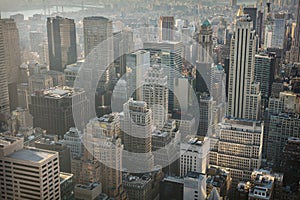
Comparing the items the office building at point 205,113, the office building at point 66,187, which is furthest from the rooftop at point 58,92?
the office building at point 66,187

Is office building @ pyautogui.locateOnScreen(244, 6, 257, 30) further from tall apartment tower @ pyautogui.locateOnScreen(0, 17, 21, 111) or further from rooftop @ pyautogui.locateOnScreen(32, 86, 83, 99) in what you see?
tall apartment tower @ pyautogui.locateOnScreen(0, 17, 21, 111)

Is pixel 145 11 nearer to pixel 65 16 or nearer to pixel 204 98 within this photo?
pixel 65 16

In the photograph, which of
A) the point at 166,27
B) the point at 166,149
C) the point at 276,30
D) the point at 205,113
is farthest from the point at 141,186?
the point at 276,30

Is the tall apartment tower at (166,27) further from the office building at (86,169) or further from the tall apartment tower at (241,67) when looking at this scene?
the office building at (86,169)

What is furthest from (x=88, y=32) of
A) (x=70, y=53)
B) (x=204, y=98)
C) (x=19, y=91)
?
(x=204, y=98)

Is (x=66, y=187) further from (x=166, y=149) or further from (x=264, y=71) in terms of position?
(x=264, y=71)

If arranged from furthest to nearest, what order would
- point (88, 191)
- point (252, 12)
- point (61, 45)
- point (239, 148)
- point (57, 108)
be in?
point (252, 12) → point (61, 45) → point (57, 108) → point (239, 148) → point (88, 191)
